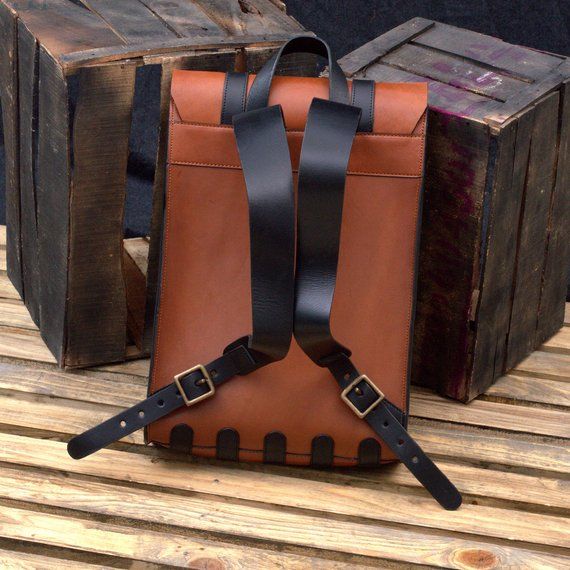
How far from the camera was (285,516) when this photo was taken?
1438 millimetres

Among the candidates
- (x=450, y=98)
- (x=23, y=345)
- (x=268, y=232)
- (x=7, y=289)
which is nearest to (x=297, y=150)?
(x=268, y=232)

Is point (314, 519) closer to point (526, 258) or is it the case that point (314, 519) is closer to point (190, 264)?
point (190, 264)

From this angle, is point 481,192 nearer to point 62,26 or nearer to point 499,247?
point 499,247

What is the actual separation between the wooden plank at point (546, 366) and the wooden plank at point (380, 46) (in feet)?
1.66

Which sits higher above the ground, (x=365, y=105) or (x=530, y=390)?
(x=365, y=105)

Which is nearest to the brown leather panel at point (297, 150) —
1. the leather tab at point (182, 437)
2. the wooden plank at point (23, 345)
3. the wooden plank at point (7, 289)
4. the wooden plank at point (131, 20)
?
the wooden plank at point (131, 20)

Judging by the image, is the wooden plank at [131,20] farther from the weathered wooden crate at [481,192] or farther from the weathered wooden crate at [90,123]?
the weathered wooden crate at [481,192]

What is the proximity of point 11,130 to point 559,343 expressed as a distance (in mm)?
904

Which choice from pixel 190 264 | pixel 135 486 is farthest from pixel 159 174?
pixel 135 486

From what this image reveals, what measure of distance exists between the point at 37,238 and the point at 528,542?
82 cm

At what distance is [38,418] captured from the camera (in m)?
1.60

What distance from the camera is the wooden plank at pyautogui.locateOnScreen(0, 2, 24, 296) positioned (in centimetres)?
172

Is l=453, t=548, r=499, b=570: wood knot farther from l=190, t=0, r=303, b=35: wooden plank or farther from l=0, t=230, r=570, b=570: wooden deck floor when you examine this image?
l=190, t=0, r=303, b=35: wooden plank

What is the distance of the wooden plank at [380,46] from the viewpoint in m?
1.69
